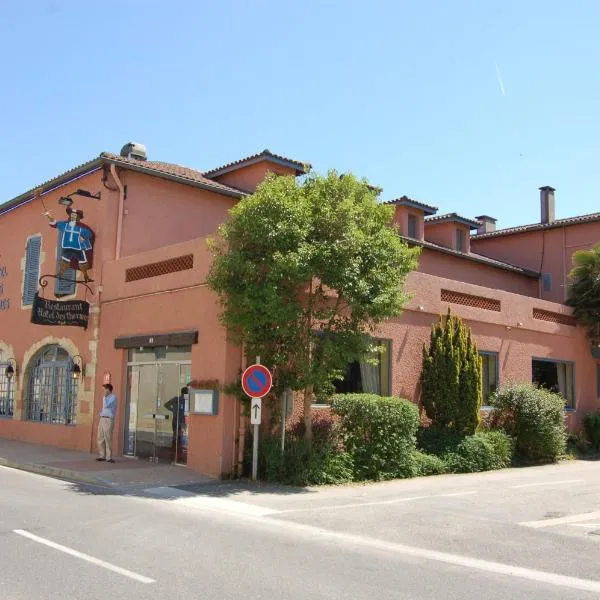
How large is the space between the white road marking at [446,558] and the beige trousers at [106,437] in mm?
6706

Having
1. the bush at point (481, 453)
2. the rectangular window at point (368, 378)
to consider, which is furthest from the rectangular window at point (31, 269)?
the bush at point (481, 453)

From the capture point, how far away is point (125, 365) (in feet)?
53.4

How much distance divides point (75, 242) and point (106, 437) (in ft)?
16.5

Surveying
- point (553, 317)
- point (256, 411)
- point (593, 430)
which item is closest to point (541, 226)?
point (553, 317)

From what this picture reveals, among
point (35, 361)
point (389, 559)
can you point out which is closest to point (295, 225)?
point (389, 559)

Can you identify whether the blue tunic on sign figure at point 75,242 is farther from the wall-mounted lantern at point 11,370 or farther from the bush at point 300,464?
the bush at point 300,464

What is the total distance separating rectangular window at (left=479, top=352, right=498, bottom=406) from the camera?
18.4 m

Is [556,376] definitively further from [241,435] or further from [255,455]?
[255,455]

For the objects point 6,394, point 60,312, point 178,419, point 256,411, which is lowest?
point 178,419

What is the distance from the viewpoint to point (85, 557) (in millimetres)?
6855

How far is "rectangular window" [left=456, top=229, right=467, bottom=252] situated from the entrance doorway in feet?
48.7

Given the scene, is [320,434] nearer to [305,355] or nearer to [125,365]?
[305,355]

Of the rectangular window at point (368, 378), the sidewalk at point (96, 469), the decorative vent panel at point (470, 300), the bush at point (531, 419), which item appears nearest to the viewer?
the sidewalk at point (96, 469)

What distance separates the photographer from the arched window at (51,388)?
18312 mm
